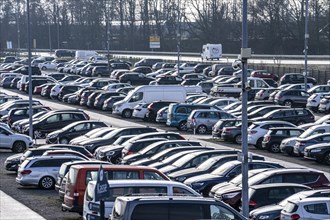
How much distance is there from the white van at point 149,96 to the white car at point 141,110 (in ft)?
3.72

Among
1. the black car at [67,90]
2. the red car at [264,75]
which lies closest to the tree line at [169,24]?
the red car at [264,75]

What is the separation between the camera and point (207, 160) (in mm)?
28344

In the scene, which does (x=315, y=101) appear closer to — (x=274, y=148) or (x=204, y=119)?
(x=204, y=119)

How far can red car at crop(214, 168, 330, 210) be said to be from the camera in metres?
23.4

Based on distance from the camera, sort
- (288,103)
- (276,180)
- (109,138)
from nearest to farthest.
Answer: (276,180) < (109,138) < (288,103)

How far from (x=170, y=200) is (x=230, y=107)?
34413 mm

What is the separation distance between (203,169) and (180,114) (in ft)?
62.9

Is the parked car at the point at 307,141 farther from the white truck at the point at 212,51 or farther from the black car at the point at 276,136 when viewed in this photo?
the white truck at the point at 212,51

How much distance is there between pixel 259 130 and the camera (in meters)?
40.3

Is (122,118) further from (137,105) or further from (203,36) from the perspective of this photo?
(203,36)

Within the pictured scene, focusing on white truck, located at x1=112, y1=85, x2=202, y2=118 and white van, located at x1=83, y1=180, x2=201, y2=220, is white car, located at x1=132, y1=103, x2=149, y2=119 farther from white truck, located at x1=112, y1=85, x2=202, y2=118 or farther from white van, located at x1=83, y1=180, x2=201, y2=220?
white van, located at x1=83, y1=180, x2=201, y2=220

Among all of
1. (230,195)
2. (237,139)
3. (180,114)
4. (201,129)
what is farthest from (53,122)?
(230,195)

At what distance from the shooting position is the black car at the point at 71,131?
134 ft

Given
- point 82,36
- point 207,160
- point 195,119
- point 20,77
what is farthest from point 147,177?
point 82,36
